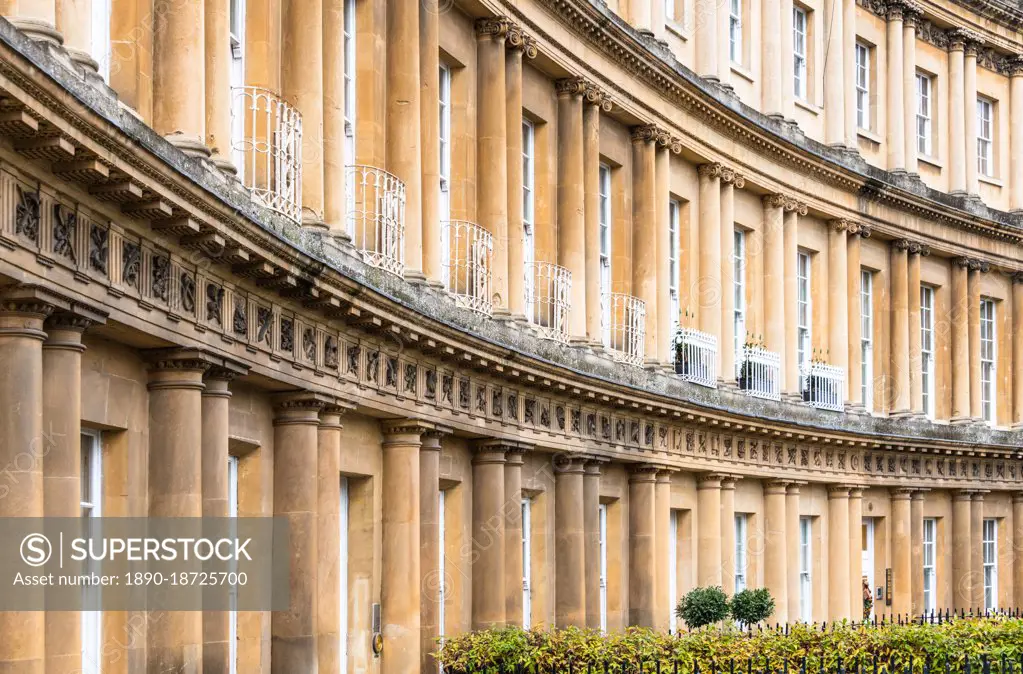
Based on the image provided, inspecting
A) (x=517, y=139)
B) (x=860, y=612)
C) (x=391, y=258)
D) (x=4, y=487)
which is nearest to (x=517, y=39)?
(x=517, y=139)

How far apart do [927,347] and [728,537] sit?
1116 centimetres

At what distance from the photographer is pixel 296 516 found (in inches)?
708

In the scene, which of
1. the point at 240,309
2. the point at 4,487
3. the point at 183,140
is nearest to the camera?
the point at 4,487

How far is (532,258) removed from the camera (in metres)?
26.8

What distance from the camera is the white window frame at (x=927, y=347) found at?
4194cm

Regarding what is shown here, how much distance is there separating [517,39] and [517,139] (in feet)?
4.61

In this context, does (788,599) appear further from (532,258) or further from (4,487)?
(4,487)

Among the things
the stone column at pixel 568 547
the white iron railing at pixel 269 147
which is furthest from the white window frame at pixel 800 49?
the white iron railing at pixel 269 147

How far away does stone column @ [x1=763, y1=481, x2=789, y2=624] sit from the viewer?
35.0 m

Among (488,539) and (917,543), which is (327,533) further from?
(917,543)

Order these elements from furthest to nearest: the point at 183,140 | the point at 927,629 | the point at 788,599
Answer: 1. the point at 788,599
2. the point at 927,629
3. the point at 183,140

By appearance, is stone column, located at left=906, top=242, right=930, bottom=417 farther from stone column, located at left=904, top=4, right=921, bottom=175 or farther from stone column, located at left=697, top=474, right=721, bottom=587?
stone column, located at left=697, top=474, right=721, bottom=587

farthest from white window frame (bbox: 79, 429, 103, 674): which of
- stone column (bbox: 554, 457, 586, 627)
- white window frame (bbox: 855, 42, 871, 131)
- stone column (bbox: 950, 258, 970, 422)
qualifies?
stone column (bbox: 950, 258, 970, 422)

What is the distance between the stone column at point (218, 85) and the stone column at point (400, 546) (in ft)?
19.7
